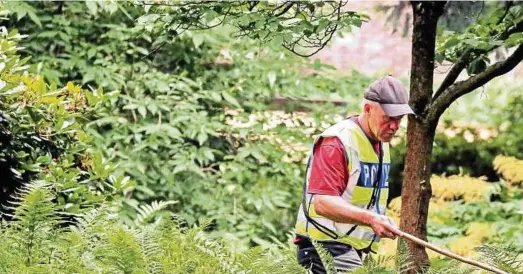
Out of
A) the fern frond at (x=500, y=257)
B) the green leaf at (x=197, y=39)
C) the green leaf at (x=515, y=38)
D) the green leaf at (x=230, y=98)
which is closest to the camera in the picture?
the fern frond at (x=500, y=257)

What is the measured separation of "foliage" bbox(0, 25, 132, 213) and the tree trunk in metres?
1.52

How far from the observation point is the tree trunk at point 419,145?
3125mm

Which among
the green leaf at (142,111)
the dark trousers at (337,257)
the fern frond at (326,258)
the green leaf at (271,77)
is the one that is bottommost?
the dark trousers at (337,257)

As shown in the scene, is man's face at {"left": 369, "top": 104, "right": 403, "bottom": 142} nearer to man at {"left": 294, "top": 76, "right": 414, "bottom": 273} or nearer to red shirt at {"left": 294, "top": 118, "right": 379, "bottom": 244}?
man at {"left": 294, "top": 76, "right": 414, "bottom": 273}

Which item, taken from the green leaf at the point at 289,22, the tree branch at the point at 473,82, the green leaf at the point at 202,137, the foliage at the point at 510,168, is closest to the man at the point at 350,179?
the tree branch at the point at 473,82

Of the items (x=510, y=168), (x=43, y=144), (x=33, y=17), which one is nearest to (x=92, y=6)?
(x=33, y=17)

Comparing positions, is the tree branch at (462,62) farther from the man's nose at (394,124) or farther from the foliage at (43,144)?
the foliage at (43,144)

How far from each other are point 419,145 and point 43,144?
1917 mm

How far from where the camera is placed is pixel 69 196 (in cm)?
394

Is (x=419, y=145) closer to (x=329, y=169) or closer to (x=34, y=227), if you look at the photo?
(x=329, y=169)

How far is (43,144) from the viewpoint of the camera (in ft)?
13.5

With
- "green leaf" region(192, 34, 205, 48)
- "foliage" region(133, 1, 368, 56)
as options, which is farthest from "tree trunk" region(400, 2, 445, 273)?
"green leaf" region(192, 34, 205, 48)

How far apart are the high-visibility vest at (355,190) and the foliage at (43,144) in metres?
1.17

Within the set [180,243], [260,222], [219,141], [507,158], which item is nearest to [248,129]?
[219,141]
